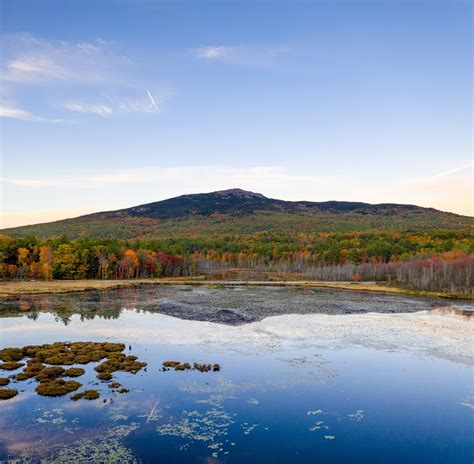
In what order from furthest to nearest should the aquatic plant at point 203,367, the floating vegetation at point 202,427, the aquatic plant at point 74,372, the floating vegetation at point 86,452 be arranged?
1. the aquatic plant at point 203,367
2. the aquatic plant at point 74,372
3. the floating vegetation at point 202,427
4. the floating vegetation at point 86,452

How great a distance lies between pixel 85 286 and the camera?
94.5 metres

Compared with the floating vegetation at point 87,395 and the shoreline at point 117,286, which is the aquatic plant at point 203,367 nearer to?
the floating vegetation at point 87,395

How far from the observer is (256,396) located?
28.7 meters

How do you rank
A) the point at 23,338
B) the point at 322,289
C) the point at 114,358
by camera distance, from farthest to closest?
the point at 322,289, the point at 23,338, the point at 114,358

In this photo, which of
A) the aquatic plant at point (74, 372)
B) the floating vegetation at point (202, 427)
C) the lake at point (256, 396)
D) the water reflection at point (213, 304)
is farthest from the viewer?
the water reflection at point (213, 304)

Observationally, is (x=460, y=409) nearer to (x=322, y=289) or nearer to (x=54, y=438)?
(x=54, y=438)

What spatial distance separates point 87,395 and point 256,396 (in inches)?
425

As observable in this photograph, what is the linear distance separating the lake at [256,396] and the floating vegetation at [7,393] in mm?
531

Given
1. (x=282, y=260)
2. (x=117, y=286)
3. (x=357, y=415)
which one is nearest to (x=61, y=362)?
(x=357, y=415)

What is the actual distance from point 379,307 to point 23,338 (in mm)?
52927

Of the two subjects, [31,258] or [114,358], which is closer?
[114,358]

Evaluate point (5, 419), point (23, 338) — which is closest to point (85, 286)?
point (23, 338)

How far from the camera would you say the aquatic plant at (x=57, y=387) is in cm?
2831

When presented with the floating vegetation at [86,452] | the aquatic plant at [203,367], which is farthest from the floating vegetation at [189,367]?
the floating vegetation at [86,452]
